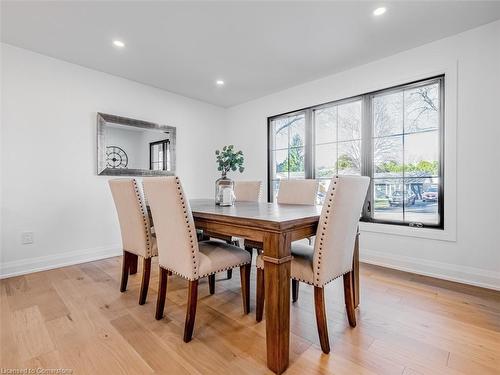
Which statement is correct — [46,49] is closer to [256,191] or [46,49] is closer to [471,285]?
[256,191]

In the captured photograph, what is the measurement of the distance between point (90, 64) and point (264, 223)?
3.12 metres

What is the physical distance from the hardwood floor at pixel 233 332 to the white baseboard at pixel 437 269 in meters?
0.14

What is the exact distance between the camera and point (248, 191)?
9.89ft

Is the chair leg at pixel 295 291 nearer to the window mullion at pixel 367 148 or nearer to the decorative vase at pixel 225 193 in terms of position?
the decorative vase at pixel 225 193

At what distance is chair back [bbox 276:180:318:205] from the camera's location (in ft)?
8.27

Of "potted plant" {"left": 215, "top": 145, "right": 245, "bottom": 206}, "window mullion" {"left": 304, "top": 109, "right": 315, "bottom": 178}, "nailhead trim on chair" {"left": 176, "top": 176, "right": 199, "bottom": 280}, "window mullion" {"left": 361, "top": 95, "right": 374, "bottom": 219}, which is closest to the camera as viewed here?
"nailhead trim on chair" {"left": 176, "top": 176, "right": 199, "bottom": 280}

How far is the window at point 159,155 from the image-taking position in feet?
12.4

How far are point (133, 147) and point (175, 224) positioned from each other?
2460 mm

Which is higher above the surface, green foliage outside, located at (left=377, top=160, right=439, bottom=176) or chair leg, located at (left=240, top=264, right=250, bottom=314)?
green foliage outside, located at (left=377, top=160, right=439, bottom=176)

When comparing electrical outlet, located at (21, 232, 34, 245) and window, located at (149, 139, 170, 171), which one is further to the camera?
window, located at (149, 139, 170, 171)

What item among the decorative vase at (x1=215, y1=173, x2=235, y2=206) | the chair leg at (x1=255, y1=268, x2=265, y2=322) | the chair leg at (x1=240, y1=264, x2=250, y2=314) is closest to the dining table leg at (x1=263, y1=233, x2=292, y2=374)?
the chair leg at (x1=255, y1=268, x2=265, y2=322)

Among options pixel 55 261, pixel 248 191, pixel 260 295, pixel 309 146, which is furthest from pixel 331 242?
pixel 55 261

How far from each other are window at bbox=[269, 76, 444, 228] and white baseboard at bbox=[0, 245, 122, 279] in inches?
113

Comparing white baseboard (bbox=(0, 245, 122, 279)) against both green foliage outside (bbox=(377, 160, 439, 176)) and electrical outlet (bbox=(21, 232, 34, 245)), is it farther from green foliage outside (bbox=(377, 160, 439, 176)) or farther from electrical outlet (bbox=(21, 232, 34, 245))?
green foliage outside (bbox=(377, 160, 439, 176))
